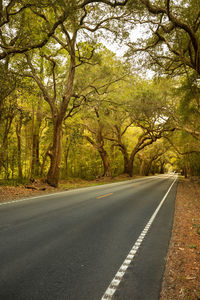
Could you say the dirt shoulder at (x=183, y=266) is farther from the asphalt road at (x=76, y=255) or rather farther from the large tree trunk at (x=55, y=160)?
the large tree trunk at (x=55, y=160)

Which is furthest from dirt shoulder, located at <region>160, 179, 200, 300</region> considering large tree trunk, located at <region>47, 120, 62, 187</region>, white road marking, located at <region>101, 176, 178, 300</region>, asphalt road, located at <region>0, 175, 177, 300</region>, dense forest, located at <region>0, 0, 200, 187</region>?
large tree trunk, located at <region>47, 120, 62, 187</region>

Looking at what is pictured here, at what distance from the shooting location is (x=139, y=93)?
67.6ft

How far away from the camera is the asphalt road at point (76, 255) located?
2.93 metres

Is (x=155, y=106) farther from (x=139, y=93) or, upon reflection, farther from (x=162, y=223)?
(x=162, y=223)

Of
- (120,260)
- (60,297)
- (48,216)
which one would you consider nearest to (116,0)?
(48,216)

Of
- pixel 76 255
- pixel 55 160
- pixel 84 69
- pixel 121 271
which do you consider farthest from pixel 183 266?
pixel 84 69

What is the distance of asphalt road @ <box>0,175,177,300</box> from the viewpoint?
2932mm

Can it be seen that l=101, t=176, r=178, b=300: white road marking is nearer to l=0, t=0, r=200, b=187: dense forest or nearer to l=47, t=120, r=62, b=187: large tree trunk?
l=0, t=0, r=200, b=187: dense forest

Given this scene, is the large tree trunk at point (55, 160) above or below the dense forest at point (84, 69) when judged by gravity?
below

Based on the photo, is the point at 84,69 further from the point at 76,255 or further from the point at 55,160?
the point at 76,255

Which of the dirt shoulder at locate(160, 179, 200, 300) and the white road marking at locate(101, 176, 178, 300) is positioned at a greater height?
the white road marking at locate(101, 176, 178, 300)

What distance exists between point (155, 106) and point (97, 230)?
1747cm

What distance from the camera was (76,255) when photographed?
4004 mm

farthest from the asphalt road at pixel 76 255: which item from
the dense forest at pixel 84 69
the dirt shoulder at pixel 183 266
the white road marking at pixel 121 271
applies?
the dense forest at pixel 84 69
